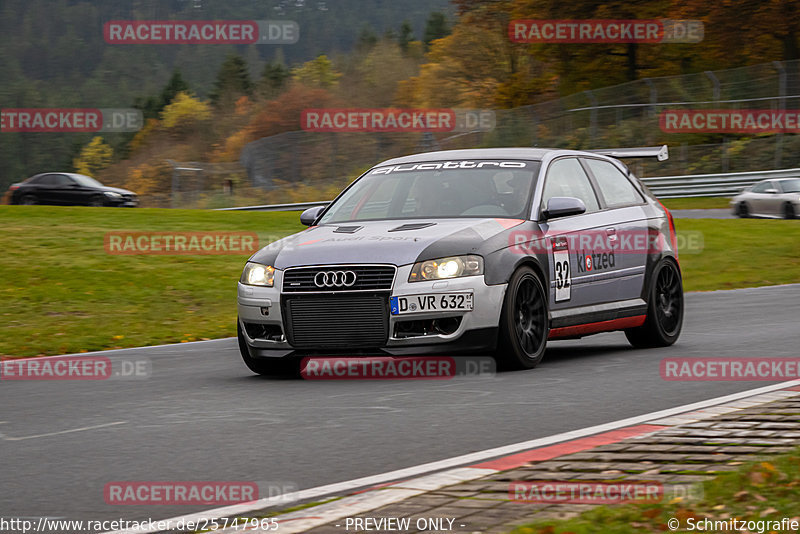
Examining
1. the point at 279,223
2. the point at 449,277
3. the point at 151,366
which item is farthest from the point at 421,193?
the point at 279,223

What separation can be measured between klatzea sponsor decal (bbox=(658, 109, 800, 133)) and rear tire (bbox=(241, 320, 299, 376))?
115ft

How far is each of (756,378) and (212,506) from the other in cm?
485

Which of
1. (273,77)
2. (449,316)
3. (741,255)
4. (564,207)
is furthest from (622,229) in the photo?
(273,77)

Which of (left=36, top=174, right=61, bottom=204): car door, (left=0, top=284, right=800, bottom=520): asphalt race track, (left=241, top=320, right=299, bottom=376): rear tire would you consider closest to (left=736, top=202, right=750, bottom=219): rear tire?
(left=36, top=174, right=61, bottom=204): car door

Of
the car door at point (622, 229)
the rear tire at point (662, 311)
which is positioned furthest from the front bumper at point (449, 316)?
the rear tire at point (662, 311)

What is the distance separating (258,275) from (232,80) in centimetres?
13385

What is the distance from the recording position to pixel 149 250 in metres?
21.8

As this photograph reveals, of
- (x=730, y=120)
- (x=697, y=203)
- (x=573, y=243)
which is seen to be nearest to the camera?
(x=573, y=243)

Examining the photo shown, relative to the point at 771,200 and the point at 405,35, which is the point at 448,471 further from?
the point at 405,35

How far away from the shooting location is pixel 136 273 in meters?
19.2

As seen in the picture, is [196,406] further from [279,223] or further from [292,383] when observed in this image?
[279,223]

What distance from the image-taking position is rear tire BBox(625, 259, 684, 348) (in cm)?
1130

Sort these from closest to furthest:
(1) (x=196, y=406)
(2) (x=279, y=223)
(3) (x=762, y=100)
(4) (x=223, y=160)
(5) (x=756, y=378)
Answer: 1. (1) (x=196, y=406)
2. (5) (x=756, y=378)
3. (2) (x=279, y=223)
4. (3) (x=762, y=100)
5. (4) (x=223, y=160)

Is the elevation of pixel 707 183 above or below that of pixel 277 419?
above
